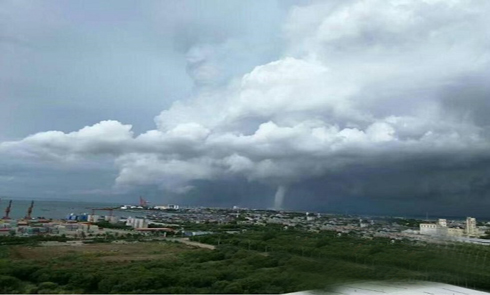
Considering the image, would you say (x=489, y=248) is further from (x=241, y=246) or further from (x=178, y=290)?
(x=241, y=246)

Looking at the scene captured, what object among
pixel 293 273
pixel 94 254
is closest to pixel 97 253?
pixel 94 254

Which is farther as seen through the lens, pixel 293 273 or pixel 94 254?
pixel 94 254

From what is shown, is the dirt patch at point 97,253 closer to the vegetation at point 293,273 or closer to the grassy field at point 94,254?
the grassy field at point 94,254

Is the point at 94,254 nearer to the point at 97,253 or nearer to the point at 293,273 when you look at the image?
the point at 97,253

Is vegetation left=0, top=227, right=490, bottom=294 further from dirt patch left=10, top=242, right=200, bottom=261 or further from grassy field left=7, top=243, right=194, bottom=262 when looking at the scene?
dirt patch left=10, top=242, right=200, bottom=261

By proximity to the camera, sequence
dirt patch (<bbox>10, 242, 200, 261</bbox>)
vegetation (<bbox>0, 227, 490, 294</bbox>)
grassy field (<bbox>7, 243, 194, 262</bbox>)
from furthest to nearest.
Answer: dirt patch (<bbox>10, 242, 200, 261</bbox>)
grassy field (<bbox>7, 243, 194, 262</bbox>)
vegetation (<bbox>0, 227, 490, 294</bbox>)

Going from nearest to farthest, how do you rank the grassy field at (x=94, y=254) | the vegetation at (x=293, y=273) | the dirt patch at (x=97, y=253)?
the vegetation at (x=293, y=273), the grassy field at (x=94, y=254), the dirt patch at (x=97, y=253)

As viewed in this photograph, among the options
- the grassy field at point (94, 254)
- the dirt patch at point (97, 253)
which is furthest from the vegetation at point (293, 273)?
the dirt patch at point (97, 253)

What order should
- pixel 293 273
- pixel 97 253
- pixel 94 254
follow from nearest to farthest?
pixel 293 273, pixel 94 254, pixel 97 253

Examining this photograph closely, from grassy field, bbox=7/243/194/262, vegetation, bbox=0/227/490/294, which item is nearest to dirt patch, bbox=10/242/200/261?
grassy field, bbox=7/243/194/262

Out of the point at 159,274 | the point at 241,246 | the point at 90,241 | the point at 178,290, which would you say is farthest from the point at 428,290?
the point at 90,241

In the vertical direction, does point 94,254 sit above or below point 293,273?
below
